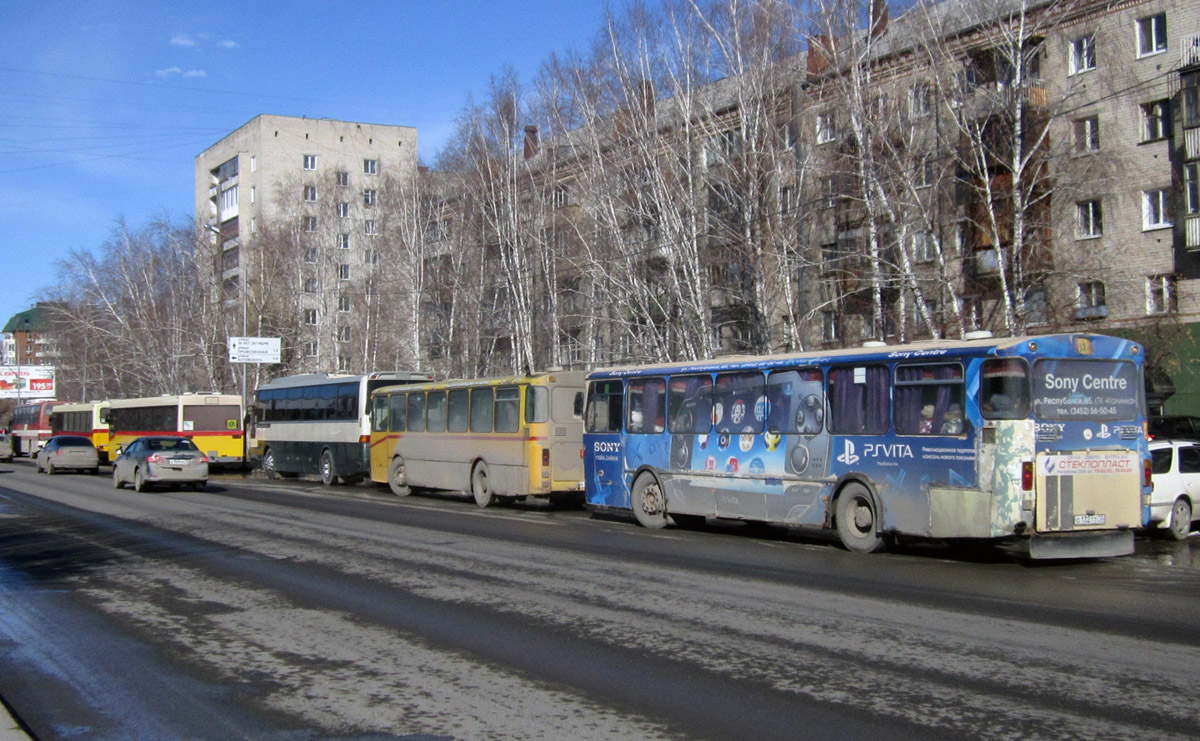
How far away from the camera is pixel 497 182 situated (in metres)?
43.6

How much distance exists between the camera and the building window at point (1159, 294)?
3122cm

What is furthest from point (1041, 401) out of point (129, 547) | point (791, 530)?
point (129, 547)

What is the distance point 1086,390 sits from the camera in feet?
43.2

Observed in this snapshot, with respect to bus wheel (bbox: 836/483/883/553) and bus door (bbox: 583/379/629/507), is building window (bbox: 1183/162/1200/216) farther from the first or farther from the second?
bus wheel (bbox: 836/483/883/553)

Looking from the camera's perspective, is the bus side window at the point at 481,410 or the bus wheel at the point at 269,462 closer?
the bus side window at the point at 481,410

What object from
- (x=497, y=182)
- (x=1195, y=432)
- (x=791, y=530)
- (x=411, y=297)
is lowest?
(x=791, y=530)

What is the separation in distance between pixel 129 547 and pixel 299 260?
46.2 meters

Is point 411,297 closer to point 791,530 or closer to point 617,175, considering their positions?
point 617,175

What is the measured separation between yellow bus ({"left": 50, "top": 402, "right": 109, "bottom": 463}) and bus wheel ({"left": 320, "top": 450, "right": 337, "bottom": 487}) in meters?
16.4

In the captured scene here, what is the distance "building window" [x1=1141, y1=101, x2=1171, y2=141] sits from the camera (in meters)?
32.0

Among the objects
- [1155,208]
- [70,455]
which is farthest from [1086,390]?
[70,455]

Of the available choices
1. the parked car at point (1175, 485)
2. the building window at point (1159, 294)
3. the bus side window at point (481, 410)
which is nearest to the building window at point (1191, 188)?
the building window at point (1159, 294)

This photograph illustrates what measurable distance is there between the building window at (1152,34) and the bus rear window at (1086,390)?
76.6ft

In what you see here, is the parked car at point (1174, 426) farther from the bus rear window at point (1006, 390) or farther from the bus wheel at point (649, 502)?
the bus rear window at point (1006, 390)
